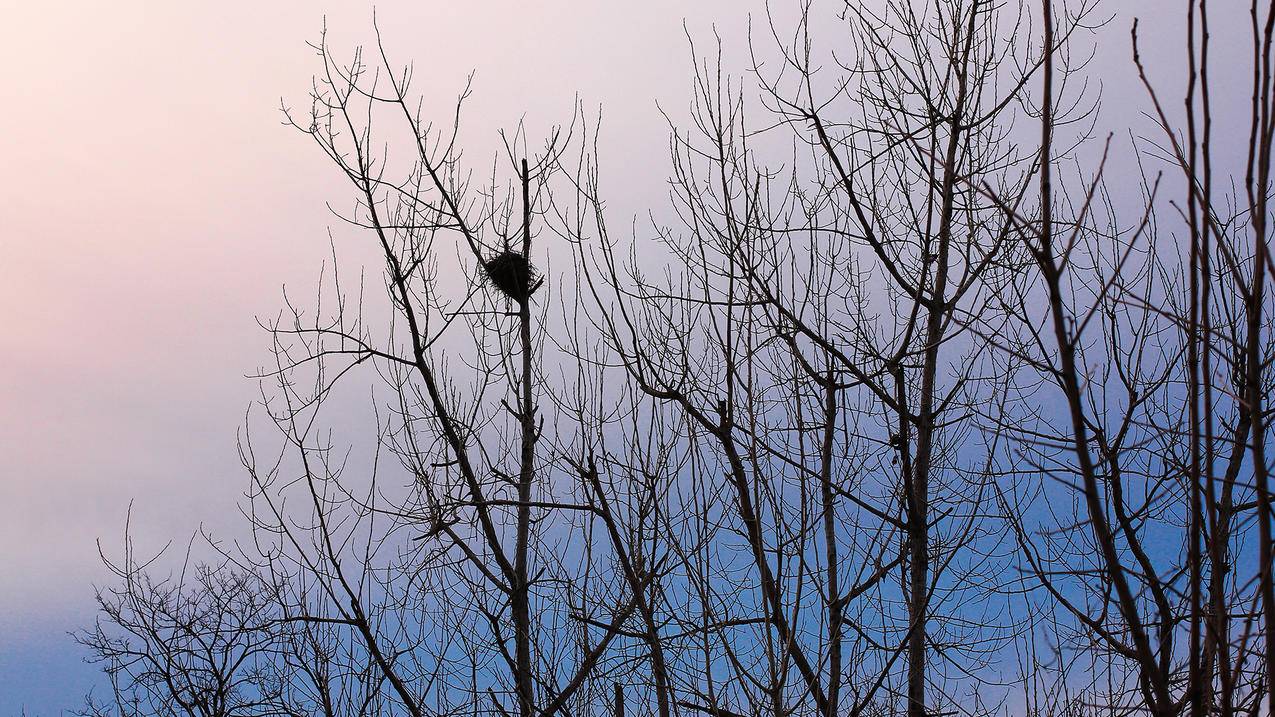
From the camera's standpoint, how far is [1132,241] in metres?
1.15

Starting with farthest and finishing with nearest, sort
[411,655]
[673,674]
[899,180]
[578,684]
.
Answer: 1. [411,655]
2. [578,684]
3. [899,180]
4. [673,674]

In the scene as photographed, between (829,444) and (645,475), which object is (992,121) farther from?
(645,475)

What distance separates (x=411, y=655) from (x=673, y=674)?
2855mm

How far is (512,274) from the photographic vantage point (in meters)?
6.29

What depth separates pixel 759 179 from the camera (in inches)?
152

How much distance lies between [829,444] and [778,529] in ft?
3.04

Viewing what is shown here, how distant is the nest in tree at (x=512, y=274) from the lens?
6273mm

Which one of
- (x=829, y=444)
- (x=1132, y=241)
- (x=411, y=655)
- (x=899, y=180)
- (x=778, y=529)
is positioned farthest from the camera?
(x=411, y=655)

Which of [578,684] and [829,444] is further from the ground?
[829,444]

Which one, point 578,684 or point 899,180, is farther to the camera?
point 578,684

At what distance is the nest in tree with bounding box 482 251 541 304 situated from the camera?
20.6 ft

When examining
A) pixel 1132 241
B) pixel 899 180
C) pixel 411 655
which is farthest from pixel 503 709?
pixel 1132 241

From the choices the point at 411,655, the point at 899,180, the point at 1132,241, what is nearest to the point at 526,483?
the point at 411,655

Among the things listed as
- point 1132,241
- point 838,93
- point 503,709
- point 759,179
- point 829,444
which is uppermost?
point 838,93
